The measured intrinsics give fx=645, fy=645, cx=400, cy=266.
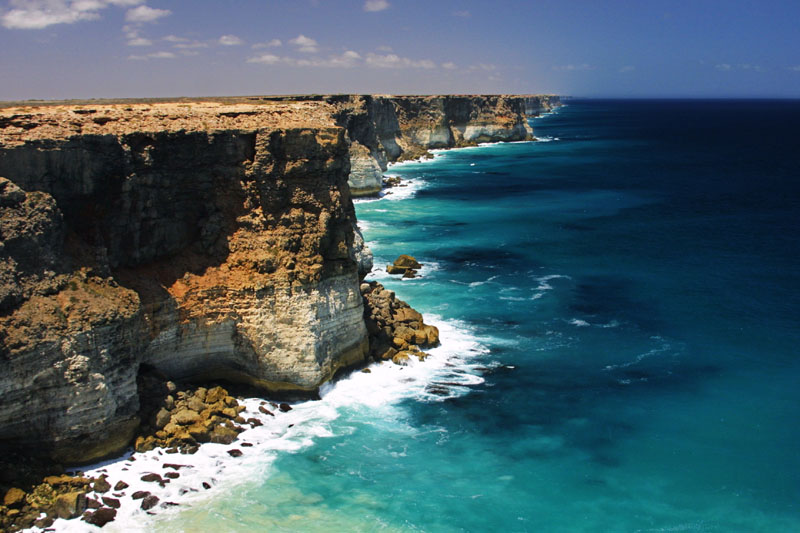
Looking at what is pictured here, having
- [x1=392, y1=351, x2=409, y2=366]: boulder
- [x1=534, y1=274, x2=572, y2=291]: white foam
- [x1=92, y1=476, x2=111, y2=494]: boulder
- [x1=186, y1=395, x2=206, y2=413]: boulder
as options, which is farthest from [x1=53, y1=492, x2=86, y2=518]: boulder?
[x1=534, y1=274, x2=572, y2=291]: white foam

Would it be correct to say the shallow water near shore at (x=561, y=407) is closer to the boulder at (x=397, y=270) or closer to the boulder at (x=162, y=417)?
the boulder at (x=397, y=270)

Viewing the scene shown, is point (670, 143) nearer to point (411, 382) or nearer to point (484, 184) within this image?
point (484, 184)

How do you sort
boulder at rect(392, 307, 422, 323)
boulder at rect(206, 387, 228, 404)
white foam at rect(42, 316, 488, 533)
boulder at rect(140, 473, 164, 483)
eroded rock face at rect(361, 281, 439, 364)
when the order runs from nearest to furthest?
white foam at rect(42, 316, 488, 533)
boulder at rect(140, 473, 164, 483)
boulder at rect(206, 387, 228, 404)
eroded rock face at rect(361, 281, 439, 364)
boulder at rect(392, 307, 422, 323)

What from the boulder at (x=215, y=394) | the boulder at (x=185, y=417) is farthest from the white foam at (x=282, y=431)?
the boulder at (x=185, y=417)

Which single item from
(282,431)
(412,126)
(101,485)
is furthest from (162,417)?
(412,126)

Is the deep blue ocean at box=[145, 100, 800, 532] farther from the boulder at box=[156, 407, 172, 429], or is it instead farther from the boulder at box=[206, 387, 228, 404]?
the boulder at box=[156, 407, 172, 429]
